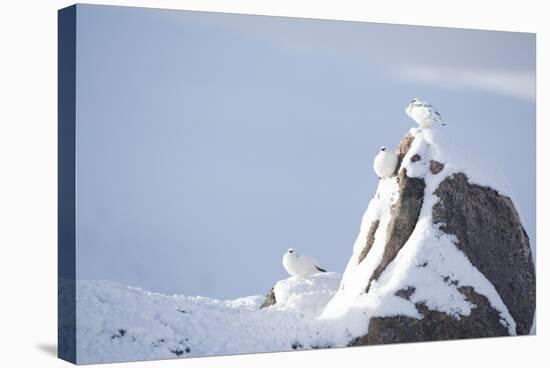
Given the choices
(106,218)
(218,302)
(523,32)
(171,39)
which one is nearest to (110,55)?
(171,39)

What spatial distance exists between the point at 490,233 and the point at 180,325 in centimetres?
349

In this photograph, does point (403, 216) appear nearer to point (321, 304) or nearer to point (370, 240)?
point (370, 240)

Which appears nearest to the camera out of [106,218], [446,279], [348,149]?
[106,218]

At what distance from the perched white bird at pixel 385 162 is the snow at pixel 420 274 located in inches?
4.5

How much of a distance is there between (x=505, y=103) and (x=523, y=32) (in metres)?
0.87

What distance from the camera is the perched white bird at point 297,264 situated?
11.9 metres

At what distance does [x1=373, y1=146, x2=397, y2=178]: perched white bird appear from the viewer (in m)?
11.2

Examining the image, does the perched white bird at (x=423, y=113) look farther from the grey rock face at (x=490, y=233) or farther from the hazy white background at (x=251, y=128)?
the grey rock face at (x=490, y=233)

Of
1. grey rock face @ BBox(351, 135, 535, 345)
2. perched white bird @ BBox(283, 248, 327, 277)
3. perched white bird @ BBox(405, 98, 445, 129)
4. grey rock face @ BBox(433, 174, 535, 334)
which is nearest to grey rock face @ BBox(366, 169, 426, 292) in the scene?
grey rock face @ BBox(351, 135, 535, 345)

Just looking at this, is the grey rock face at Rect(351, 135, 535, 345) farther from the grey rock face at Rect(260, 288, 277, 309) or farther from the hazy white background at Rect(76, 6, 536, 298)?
the grey rock face at Rect(260, 288, 277, 309)

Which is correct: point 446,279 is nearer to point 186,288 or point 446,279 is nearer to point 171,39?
point 186,288

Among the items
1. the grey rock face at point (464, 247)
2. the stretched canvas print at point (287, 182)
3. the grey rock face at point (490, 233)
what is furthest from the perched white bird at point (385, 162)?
the grey rock face at point (490, 233)

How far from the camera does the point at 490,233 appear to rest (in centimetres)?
1103

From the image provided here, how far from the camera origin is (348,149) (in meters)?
11.7
